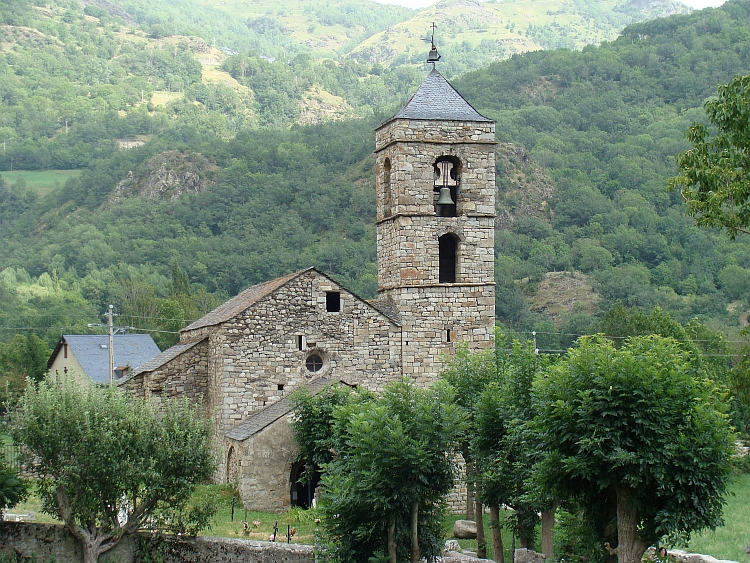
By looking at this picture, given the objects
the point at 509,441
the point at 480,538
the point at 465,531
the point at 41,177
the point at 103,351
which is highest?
the point at 41,177

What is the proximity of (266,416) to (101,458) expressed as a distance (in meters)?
7.89

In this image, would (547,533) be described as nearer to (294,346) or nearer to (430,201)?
(294,346)

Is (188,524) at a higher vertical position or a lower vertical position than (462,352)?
lower

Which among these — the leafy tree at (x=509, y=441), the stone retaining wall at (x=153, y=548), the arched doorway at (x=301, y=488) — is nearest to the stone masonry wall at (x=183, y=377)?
the arched doorway at (x=301, y=488)

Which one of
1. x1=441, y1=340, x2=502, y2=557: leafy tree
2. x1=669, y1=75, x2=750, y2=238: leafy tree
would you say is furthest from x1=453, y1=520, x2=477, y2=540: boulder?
x1=669, y1=75, x2=750, y2=238: leafy tree

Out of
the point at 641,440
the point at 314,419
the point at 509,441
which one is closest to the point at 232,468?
the point at 314,419

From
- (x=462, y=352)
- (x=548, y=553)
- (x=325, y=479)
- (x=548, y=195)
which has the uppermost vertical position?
(x=548, y=195)

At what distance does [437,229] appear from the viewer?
3581 centimetres

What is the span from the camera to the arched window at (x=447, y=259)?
3662 cm

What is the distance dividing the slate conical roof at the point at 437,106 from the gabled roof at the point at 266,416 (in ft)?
27.7

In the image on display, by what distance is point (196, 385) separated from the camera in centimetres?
3619

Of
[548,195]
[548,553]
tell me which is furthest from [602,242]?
[548,553]

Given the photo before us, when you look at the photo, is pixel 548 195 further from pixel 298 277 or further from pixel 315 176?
pixel 298 277

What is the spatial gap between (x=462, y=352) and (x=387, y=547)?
22.4 ft
